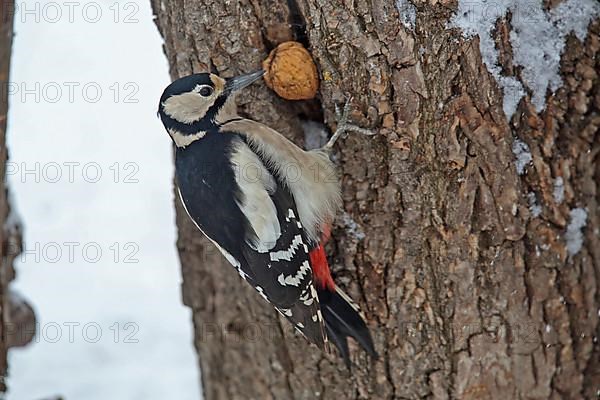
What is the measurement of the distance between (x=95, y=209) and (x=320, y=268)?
3188 mm

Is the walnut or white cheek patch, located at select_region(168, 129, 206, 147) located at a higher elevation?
the walnut

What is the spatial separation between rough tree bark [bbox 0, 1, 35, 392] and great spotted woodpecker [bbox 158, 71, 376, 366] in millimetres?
525

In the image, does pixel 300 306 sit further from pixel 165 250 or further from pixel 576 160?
pixel 165 250

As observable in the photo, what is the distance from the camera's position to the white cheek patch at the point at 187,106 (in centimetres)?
276

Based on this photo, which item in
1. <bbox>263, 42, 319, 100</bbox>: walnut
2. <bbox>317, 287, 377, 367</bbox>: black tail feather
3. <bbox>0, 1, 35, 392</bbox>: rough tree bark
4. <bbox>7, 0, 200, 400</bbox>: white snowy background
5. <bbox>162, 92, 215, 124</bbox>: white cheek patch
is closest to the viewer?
<bbox>0, 1, 35, 392</bbox>: rough tree bark

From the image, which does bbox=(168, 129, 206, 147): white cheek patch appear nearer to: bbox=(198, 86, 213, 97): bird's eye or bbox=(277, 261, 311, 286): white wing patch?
bbox=(198, 86, 213, 97): bird's eye

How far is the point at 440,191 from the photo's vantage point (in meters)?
2.69

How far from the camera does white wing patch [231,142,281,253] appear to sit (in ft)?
8.89

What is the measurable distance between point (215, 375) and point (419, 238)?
1.25 m

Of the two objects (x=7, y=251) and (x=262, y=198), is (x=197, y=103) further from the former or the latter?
(x=7, y=251)

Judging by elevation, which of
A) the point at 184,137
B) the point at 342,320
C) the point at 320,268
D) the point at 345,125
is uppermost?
the point at 184,137

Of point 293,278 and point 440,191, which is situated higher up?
point 440,191

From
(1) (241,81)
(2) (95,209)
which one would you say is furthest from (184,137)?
(2) (95,209)

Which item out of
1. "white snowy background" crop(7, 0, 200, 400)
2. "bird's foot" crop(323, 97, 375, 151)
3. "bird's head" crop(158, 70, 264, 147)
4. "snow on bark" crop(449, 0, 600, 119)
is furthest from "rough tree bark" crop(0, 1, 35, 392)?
"white snowy background" crop(7, 0, 200, 400)
